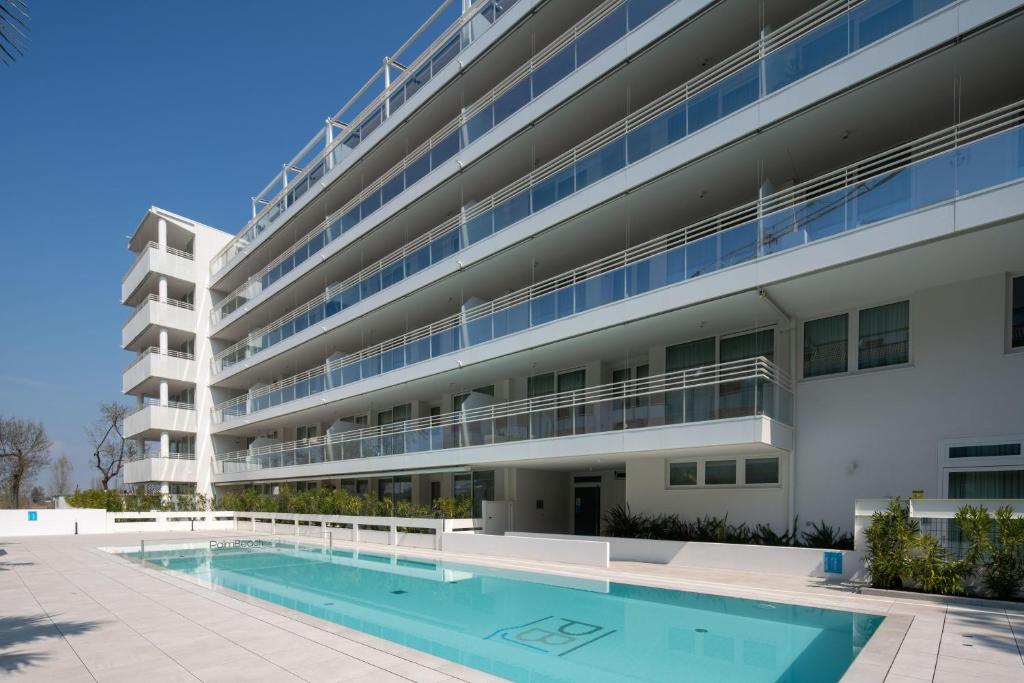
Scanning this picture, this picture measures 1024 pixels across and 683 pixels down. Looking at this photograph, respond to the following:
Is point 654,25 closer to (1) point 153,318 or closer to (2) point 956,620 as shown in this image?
(2) point 956,620

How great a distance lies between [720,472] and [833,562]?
14.5ft

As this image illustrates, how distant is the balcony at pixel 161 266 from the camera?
130 ft

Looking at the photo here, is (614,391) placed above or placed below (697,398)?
above

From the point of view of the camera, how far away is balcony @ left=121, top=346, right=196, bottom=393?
38.8 meters

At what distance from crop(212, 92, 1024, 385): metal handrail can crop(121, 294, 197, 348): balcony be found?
11.6 meters

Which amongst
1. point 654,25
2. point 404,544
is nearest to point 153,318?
point 404,544

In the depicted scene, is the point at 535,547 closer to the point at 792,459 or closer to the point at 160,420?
the point at 792,459

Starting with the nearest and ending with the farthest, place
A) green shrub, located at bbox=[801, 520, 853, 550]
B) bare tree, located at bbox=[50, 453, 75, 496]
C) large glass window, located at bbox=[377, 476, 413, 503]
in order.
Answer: green shrub, located at bbox=[801, 520, 853, 550], large glass window, located at bbox=[377, 476, 413, 503], bare tree, located at bbox=[50, 453, 75, 496]

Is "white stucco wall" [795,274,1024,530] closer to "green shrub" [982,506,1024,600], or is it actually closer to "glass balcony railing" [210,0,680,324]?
"green shrub" [982,506,1024,600]

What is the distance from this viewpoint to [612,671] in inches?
323

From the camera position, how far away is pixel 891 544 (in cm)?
1170

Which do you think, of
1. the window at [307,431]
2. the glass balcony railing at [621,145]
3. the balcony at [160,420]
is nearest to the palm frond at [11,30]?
the glass balcony railing at [621,145]

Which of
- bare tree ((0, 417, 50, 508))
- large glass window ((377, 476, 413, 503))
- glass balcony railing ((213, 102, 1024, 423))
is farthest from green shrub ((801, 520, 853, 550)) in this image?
bare tree ((0, 417, 50, 508))

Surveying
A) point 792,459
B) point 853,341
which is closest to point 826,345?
point 853,341
